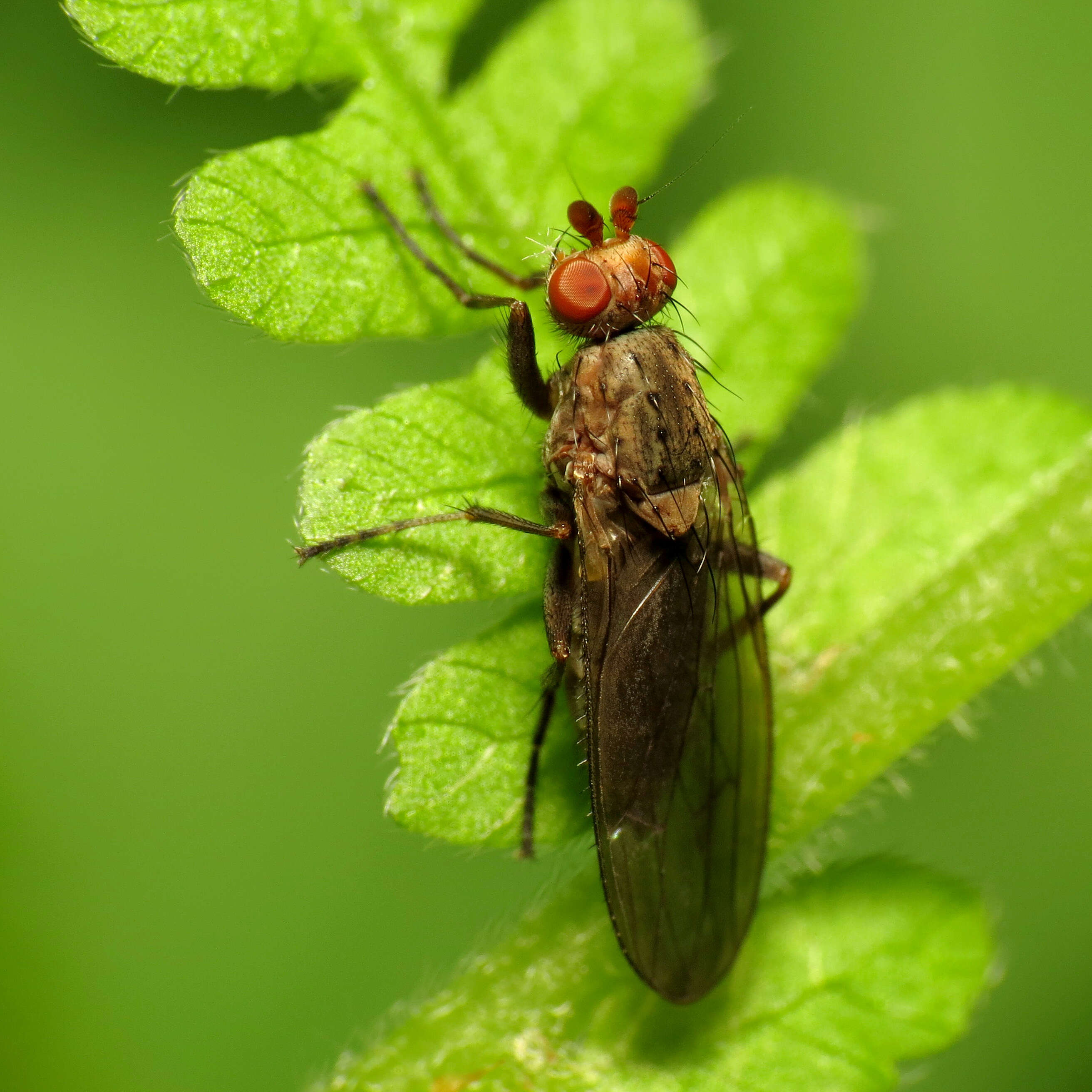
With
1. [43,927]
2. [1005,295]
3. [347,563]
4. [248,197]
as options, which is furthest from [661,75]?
[43,927]

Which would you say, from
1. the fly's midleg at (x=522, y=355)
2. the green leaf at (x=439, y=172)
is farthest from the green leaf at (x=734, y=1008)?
the green leaf at (x=439, y=172)

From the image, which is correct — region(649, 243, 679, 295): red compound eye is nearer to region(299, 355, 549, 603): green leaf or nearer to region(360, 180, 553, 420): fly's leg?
region(360, 180, 553, 420): fly's leg

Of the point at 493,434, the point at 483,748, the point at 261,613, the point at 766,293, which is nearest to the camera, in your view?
the point at 483,748

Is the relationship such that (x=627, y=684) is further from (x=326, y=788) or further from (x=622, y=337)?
(x=326, y=788)

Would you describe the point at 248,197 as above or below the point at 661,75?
below

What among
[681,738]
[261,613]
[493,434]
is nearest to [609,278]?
[493,434]

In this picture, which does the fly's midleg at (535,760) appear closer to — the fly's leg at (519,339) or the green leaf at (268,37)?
the fly's leg at (519,339)

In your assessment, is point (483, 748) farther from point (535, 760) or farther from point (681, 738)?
point (681, 738)
